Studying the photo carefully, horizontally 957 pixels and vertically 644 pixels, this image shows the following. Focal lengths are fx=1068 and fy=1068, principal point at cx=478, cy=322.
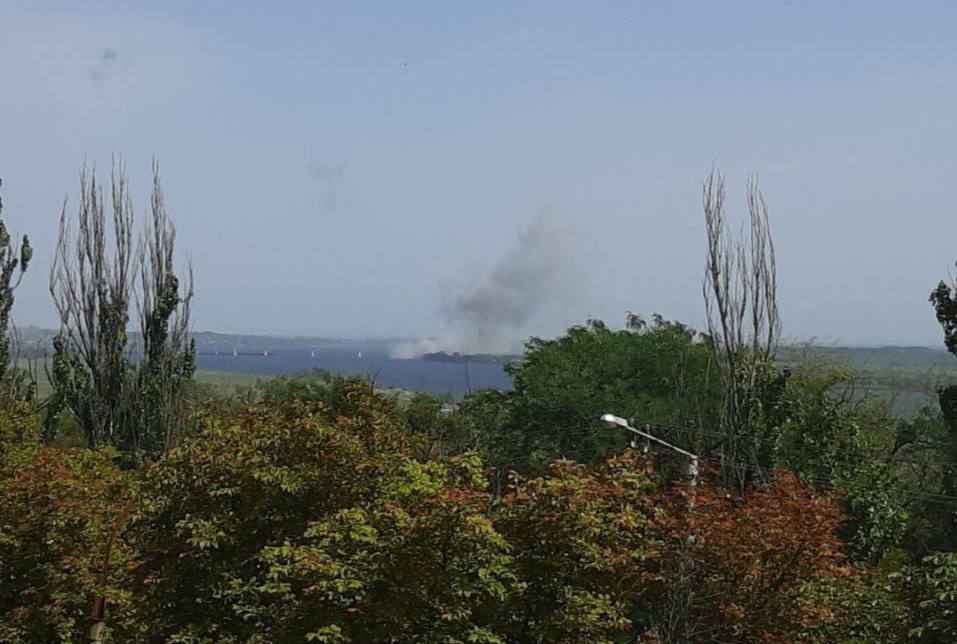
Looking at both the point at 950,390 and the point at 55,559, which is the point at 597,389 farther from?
the point at 55,559

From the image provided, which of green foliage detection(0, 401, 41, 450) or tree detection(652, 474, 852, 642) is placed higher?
green foliage detection(0, 401, 41, 450)

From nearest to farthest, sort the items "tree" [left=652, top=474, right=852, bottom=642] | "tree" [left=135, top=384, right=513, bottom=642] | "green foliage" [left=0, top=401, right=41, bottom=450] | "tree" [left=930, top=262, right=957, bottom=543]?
"tree" [left=135, top=384, right=513, bottom=642] → "tree" [left=652, top=474, right=852, bottom=642] → "green foliage" [left=0, top=401, right=41, bottom=450] → "tree" [left=930, top=262, right=957, bottom=543]

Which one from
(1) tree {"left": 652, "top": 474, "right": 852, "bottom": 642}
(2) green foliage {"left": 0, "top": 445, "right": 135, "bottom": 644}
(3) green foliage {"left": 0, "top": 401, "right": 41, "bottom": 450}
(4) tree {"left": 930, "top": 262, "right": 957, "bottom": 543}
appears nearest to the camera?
(1) tree {"left": 652, "top": 474, "right": 852, "bottom": 642}

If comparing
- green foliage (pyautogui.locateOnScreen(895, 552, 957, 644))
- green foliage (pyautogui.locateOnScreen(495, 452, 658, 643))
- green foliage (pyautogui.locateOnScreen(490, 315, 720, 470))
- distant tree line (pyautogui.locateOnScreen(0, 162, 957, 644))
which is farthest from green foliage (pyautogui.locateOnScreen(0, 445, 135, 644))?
green foliage (pyautogui.locateOnScreen(490, 315, 720, 470))

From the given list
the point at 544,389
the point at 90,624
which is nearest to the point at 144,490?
the point at 90,624

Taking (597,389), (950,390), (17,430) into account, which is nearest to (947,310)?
(950,390)

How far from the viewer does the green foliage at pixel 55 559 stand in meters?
15.6

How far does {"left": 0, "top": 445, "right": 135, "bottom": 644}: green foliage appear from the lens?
51.3 feet

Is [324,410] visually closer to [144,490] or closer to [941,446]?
[144,490]

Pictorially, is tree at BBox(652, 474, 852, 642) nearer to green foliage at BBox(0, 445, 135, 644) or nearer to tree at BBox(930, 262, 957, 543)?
green foliage at BBox(0, 445, 135, 644)

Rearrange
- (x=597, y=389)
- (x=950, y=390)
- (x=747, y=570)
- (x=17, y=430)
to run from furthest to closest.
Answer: (x=597, y=389)
(x=950, y=390)
(x=17, y=430)
(x=747, y=570)

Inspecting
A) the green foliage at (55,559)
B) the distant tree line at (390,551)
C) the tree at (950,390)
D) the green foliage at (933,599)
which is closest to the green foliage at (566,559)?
the distant tree line at (390,551)

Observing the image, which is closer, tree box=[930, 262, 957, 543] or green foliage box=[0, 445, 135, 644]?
green foliage box=[0, 445, 135, 644]

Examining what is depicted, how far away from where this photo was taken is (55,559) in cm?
1619
